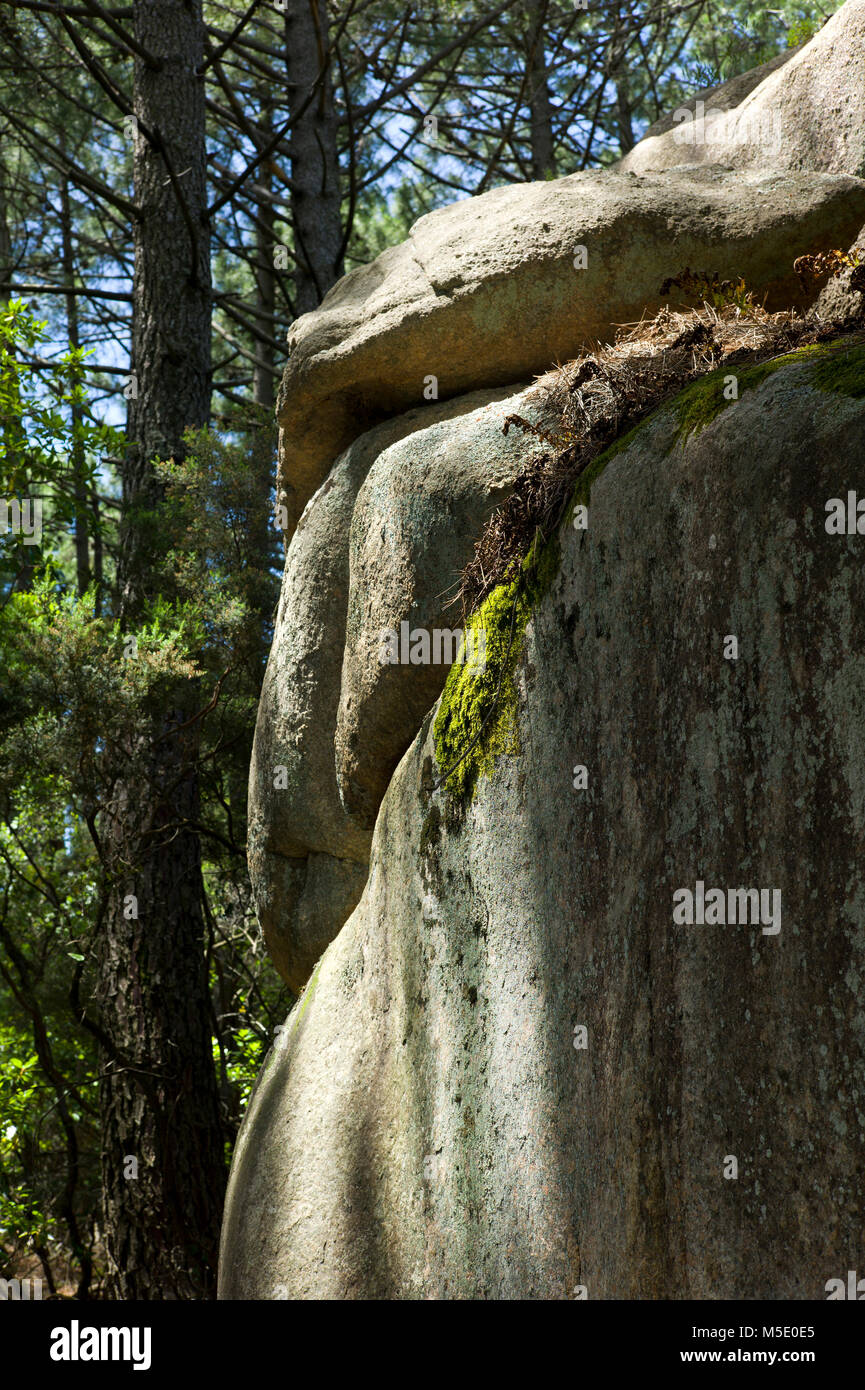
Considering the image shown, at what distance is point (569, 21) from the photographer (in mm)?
11727

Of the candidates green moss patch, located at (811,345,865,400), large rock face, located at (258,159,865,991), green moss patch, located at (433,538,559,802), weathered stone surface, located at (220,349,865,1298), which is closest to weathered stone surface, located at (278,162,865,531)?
large rock face, located at (258,159,865,991)

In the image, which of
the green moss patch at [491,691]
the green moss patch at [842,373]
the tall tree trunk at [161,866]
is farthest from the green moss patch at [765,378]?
the tall tree trunk at [161,866]

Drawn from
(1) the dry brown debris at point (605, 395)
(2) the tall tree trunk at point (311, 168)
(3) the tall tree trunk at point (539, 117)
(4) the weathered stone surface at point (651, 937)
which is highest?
(3) the tall tree trunk at point (539, 117)

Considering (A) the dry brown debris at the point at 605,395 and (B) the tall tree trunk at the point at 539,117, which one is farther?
(B) the tall tree trunk at the point at 539,117

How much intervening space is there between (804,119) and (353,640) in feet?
10.0

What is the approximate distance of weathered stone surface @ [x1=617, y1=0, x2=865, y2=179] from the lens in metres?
4.84

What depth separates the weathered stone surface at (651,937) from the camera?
246 centimetres

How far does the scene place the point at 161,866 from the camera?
744cm

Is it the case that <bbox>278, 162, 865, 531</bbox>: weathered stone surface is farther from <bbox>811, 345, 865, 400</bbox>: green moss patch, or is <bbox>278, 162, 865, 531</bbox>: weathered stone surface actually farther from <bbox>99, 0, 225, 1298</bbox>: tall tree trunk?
<bbox>99, 0, 225, 1298</bbox>: tall tree trunk

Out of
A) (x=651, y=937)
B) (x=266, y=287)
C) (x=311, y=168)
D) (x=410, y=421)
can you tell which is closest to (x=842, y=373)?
(x=651, y=937)

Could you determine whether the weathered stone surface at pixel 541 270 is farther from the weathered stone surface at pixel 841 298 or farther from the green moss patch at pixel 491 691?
the green moss patch at pixel 491 691

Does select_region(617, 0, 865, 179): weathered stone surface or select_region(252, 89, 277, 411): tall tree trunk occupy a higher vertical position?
select_region(252, 89, 277, 411): tall tree trunk
